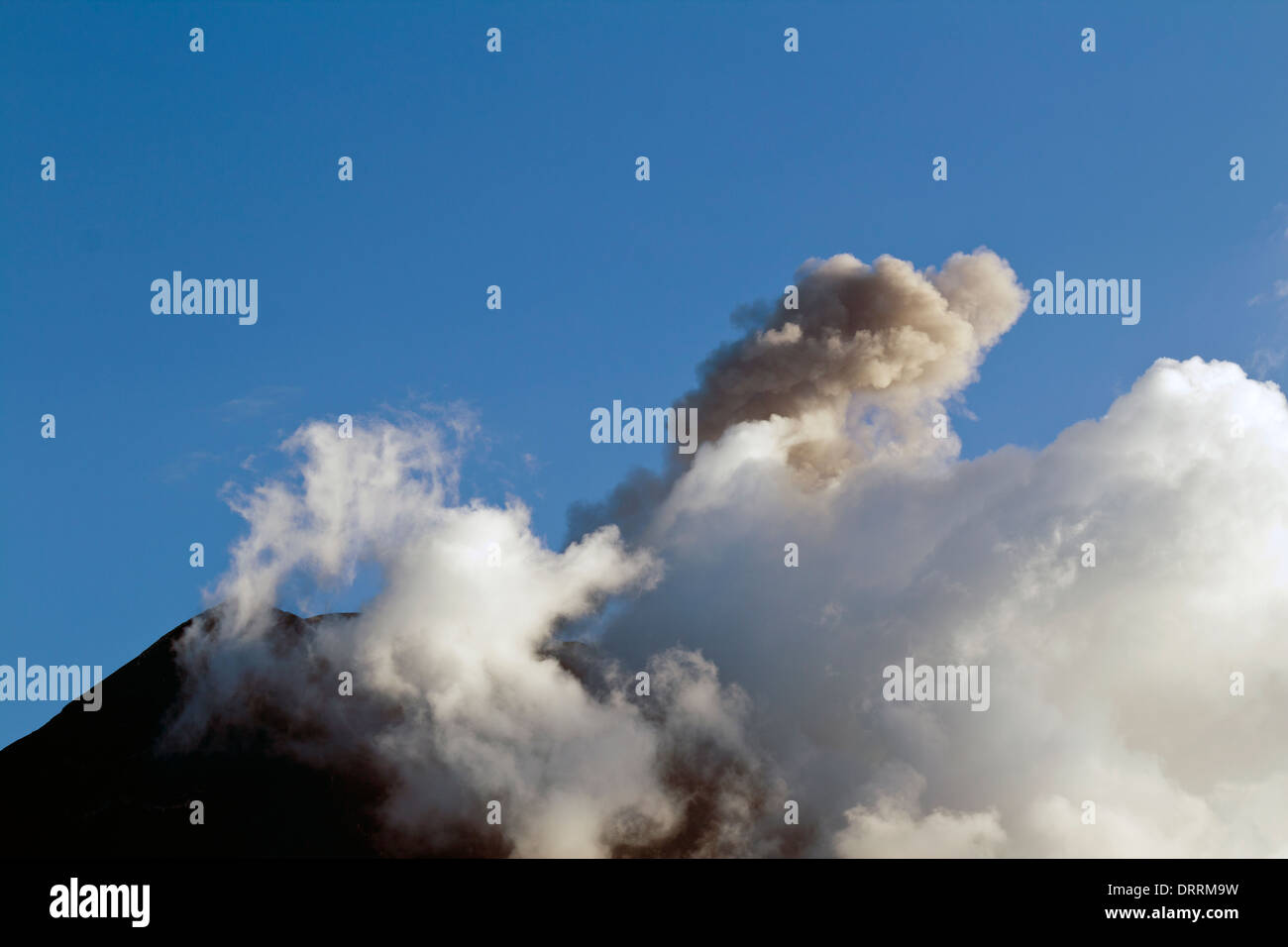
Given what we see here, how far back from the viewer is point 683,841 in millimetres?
197500
